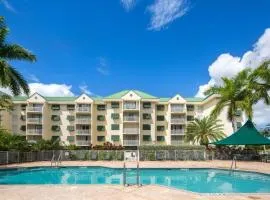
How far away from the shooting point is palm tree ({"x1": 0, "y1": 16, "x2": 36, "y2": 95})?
20.5 metres

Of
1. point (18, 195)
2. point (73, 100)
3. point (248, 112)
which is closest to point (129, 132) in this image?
point (73, 100)

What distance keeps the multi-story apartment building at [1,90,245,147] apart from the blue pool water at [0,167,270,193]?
29.5 metres

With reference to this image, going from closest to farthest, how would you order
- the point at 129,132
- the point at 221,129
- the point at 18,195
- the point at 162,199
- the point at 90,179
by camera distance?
the point at 162,199, the point at 18,195, the point at 90,179, the point at 221,129, the point at 129,132

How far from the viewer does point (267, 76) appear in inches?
1199

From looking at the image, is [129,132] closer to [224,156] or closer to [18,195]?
[224,156]

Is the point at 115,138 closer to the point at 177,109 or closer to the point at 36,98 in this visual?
the point at 177,109

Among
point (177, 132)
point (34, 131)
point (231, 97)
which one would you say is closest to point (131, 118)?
point (177, 132)

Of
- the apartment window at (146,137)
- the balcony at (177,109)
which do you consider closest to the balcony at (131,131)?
the apartment window at (146,137)

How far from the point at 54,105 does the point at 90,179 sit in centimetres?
4032

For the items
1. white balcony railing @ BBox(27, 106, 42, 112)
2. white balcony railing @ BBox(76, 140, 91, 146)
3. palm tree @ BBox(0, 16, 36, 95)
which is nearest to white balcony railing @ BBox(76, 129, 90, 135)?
white balcony railing @ BBox(76, 140, 91, 146)

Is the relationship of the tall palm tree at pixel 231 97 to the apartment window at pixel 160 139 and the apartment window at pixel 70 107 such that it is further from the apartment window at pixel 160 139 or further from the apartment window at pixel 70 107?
the apartment window at pixel 70 107

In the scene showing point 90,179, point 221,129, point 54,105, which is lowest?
point 90,179

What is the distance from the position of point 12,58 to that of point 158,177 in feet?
43.0

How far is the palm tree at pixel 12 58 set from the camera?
20.5 meters
